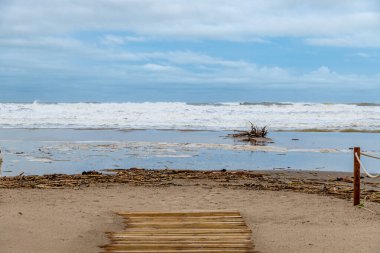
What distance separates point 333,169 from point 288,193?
14.5 feet

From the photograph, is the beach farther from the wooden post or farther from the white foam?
the white foam

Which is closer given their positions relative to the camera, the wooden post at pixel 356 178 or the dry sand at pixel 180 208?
the dry sand at pixel 180 208

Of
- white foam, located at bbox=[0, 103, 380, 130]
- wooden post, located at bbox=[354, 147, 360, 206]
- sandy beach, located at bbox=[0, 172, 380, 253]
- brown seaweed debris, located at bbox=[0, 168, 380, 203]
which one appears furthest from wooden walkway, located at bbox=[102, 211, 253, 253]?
white foam, located at bbox=[0, 103, 380, 130]

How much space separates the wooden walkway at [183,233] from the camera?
6.22m

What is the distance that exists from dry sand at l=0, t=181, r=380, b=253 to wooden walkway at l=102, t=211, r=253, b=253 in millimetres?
220

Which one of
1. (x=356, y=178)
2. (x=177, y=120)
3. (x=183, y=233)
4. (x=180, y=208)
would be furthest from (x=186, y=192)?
(x=177, y=120)

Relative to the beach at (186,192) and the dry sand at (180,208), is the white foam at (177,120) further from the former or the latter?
the dry sand at (180,208)

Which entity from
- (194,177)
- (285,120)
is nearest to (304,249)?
(194,177)

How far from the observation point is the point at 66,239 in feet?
22.0

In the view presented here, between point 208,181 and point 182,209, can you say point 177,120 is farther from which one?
point 182,209

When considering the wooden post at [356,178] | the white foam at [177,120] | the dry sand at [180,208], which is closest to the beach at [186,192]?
the dry sand at [180,208]

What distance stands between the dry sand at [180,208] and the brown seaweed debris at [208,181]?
0.48m

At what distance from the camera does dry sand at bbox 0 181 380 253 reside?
6.55m

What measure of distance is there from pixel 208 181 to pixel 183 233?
16.4ft
